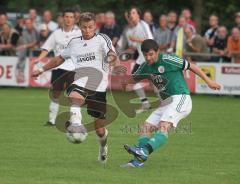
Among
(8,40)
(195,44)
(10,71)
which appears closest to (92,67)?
(195,44)

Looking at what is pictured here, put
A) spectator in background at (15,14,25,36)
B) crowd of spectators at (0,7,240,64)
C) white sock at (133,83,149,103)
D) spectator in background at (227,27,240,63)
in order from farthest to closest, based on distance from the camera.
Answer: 1. spectator in background at (15,14,25,36)
2. crowd of spectators at (0,7,240,64)
3. spectator in background at (227,27,240,63)
4. white sock at (133,83,149,103)

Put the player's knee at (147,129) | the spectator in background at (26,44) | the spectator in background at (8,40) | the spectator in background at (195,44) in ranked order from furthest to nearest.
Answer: the spectator in background at (8,40) < the spectator in background at (26,44) < the spectator in background at (195,44) < the player's knee at (147,129)

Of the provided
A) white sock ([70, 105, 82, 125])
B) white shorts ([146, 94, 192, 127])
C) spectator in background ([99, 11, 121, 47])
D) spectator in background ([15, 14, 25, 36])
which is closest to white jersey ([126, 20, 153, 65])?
spectator in background ([99, 11, 121, 47])

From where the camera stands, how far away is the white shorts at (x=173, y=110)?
10727 millimetres

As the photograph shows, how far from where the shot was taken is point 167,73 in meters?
10.9

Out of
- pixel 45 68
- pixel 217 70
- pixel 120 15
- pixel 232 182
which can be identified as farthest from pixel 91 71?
pixel 120 15

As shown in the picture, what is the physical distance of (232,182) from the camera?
9.66 metres

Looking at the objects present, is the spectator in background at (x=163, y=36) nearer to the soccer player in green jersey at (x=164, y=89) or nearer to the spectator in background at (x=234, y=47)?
the spectator in background at (x=234, y=47)

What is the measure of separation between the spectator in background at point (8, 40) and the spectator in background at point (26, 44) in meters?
0.27

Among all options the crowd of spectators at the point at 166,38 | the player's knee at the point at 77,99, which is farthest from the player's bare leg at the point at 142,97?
the player's knee at the point at 77,99

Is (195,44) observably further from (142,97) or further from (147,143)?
(147,143)

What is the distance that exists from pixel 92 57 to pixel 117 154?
5.13 feet

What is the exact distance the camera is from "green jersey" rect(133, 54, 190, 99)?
10828mm

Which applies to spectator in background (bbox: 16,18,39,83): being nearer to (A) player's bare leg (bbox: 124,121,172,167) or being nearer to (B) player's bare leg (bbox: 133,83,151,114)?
(B) player's bare leg (bbox: 133,83,151,114)
